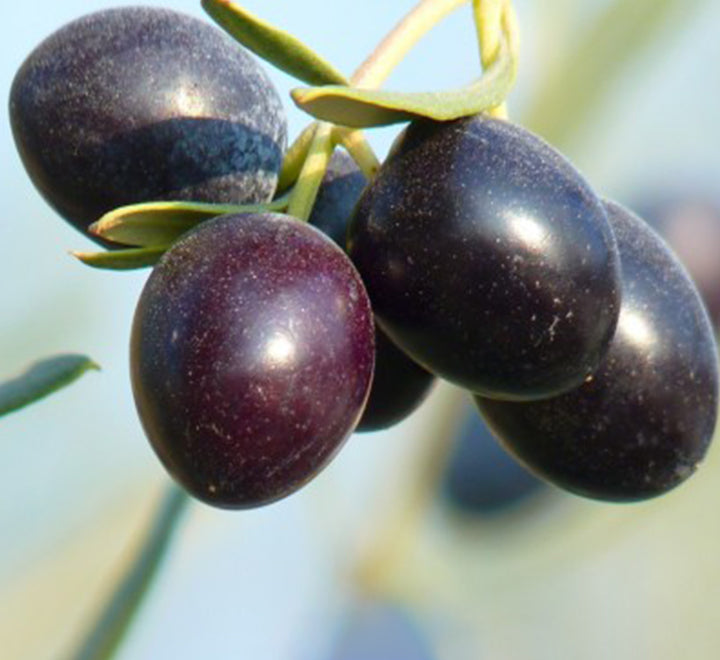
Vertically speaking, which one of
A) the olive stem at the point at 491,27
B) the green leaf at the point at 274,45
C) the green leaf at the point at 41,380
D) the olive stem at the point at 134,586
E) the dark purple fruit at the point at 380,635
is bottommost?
the dark purple fruit at the point at 380,635

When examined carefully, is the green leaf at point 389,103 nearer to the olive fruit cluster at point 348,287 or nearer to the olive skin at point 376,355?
the olive fruit cluster at point 348,287

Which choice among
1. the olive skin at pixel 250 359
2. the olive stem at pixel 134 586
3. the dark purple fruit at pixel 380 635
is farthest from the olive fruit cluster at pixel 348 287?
the dark purple fruit at pixel 380 635

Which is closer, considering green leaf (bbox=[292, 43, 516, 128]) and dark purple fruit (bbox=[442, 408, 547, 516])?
green leaf (bbox=[292, 43, 516, 128])

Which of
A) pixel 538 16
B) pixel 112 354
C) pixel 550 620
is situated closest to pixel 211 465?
pixel 112 354

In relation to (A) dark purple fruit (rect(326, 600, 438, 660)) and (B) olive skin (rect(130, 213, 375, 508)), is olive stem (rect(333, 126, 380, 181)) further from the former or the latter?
(A) dark purple fruit (rect(326, 600, 438, 660))

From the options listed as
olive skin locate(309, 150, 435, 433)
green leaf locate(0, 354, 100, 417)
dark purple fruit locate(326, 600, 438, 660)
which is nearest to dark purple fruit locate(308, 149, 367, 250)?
olive skin locate(309, 150, 435, 433)

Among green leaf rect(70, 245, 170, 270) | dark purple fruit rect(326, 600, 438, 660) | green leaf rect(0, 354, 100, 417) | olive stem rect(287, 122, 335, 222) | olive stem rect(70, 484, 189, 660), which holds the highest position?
olive stem rect(287, 122, 335, 222)
